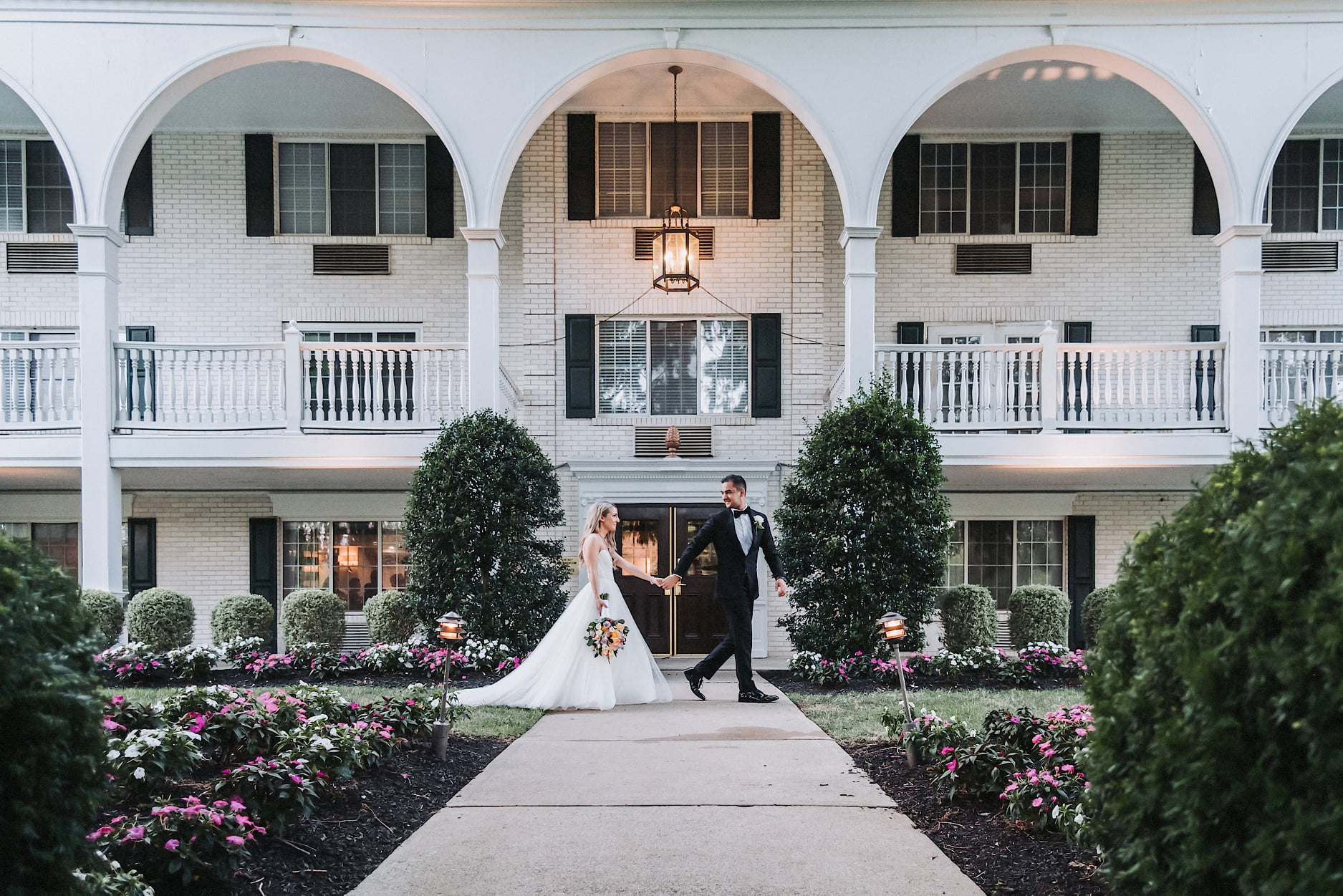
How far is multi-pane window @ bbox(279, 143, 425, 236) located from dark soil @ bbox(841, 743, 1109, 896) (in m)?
12.0

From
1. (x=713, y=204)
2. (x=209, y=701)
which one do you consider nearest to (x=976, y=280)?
(x=713, y=204)

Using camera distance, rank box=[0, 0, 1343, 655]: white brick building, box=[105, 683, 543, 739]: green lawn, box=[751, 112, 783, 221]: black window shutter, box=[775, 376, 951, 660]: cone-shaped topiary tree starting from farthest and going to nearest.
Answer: box=[751, 112, 783, 221]: black window shutter, box=[0, 0, 1343, 655]: white brick building, box=[775, 376, 951, 660]: cone-shaped topiary tree, box=[105, 683, 543, 739]: green lawn

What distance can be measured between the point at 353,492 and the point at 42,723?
12557 mm

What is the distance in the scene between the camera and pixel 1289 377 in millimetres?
12516

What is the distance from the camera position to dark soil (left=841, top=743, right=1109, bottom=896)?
3969 mm

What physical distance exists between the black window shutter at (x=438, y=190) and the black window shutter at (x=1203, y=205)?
11.3m

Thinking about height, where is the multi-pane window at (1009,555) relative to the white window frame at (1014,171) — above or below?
below

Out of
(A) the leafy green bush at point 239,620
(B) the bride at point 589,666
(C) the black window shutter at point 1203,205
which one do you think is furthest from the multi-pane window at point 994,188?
(A) the leafy green bush at point 239,620

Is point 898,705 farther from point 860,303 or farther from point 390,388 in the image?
point 390,388

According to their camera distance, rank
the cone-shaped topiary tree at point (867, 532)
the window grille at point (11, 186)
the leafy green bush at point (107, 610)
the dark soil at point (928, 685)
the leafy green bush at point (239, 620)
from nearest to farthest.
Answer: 1. the dark soil at point (928, 685)
2. the cone-shaped topiary tree at point (867, 532)
3. the leafy green bush at point (107, 610)
4. the leafy green bush at point (239, 620)
5. the window grille at point (11, 186)

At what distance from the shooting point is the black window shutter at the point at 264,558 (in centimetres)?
1481

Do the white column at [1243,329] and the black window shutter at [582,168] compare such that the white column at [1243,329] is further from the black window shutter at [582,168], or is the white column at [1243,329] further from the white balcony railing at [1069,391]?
the black window shutter at [582,168]

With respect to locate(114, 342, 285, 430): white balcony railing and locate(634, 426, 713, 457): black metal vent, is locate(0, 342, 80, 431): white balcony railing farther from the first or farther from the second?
locate(634, 426, 713, 457): black metal vent

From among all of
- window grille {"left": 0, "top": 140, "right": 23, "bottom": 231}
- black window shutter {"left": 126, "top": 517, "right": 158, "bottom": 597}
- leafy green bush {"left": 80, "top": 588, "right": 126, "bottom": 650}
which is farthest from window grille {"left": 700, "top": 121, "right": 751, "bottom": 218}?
window grille {"left": 0, "top": 140, "right": 23, "bottom": 231}
